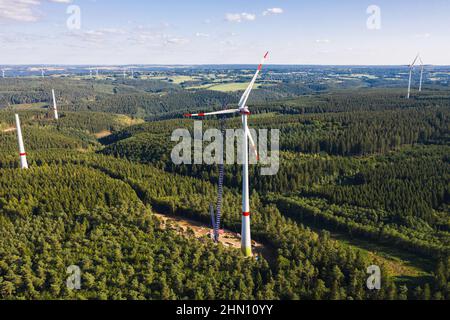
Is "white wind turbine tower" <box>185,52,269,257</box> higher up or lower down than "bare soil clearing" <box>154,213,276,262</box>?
higher up

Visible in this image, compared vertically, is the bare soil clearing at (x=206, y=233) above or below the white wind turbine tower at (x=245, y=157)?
below

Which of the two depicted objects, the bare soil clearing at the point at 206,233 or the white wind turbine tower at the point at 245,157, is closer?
the white wind turbine tower at the point at 245,157

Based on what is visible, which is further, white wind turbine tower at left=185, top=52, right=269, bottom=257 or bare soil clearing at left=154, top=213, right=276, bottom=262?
bare soil clearing at left=154, top=213, right=276, bottom=262

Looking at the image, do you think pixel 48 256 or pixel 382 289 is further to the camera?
pixel 48 256

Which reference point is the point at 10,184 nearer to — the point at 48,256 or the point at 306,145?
the point at 48,256

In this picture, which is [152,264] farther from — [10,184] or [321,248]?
[10,184]

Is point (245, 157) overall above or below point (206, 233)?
above

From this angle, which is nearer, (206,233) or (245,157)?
(245,157)
